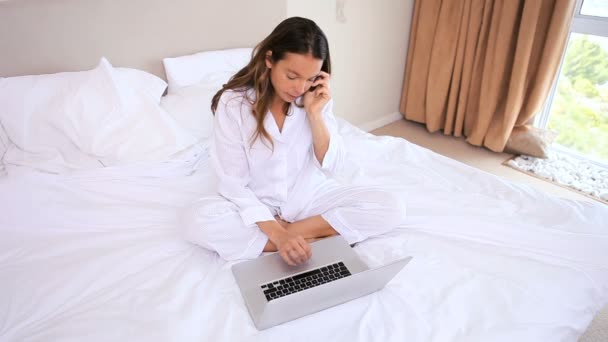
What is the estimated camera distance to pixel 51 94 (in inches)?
59.0

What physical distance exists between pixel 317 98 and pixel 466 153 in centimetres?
171

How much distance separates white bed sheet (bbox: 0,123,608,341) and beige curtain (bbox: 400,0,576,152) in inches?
46.8

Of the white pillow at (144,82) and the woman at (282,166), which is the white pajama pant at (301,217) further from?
the white pillow at (144,82)

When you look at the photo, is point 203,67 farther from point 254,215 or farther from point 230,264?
point 230,264

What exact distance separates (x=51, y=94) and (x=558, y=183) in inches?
98.3

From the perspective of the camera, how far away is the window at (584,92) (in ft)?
7.95

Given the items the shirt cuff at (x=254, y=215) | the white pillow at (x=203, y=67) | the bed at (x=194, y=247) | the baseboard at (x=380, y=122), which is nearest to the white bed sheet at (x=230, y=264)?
the bed at (x=194, y=247)

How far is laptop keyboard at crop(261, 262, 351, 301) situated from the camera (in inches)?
40.7

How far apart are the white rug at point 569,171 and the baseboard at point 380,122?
859 mm

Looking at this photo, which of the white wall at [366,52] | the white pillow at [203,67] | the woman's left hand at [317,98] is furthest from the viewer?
the white wall at [366,52]

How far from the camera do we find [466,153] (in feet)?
9.07

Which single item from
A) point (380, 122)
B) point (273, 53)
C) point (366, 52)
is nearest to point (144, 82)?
point (273, 53)

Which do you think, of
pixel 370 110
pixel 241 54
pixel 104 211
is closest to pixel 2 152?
pixel 104 211

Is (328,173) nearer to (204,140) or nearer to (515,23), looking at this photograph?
(204,140)
